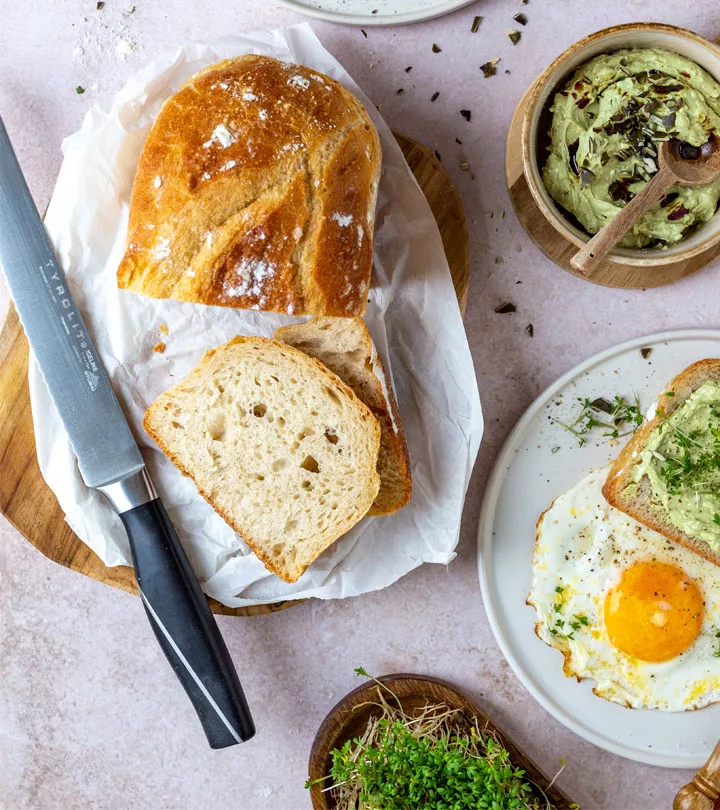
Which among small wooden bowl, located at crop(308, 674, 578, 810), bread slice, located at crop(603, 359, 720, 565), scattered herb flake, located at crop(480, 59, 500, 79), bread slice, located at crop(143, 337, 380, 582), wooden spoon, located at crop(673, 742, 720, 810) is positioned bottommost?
wooden spoon, located at crop(673, 742, 720, 810)

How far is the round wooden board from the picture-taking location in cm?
217

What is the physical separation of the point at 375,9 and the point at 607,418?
4.47 ft

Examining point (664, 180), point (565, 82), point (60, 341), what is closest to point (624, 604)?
point (664, 180)

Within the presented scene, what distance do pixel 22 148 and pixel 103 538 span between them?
1.18 m

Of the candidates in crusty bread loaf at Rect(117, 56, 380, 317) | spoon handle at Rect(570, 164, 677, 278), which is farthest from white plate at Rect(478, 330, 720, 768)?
crusty bread loaf at Rect(117, 56, 380, 317)

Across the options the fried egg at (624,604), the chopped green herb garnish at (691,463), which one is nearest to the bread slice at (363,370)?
the fried egg at (624,604)

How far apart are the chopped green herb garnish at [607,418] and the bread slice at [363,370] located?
20.5 inches

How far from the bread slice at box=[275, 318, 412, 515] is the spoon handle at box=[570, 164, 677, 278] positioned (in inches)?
24.0

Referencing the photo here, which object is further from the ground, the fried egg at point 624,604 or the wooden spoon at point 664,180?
the wooden spoon at point 664,180

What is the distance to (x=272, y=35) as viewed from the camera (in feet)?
6.91

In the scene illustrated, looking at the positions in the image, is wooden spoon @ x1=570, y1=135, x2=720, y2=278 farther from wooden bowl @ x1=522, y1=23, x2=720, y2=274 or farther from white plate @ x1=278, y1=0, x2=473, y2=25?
white plate @ x1=278, y1=0, x2=473, y2=25

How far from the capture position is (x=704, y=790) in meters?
2.14

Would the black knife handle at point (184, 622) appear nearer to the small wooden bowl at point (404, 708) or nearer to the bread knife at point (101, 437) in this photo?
the bread knife at point (101, 437)

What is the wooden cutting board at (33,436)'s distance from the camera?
7.17 feet
